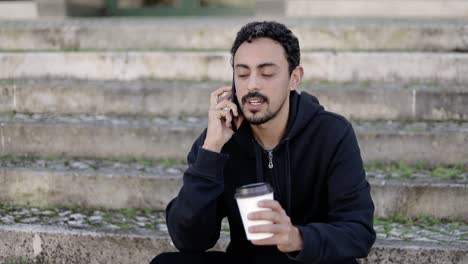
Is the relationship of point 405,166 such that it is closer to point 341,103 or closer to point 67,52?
point 341,103

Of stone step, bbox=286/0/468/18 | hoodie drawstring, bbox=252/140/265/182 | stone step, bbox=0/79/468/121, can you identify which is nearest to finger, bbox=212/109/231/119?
hoodie drawstring, bbox=252/140/265/182

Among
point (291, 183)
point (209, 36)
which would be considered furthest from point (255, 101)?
point (209, 36)

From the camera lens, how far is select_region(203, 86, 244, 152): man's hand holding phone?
2.28 meters

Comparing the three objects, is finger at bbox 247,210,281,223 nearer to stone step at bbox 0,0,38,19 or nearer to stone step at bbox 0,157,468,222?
stone step at bbox 0,157,468,222

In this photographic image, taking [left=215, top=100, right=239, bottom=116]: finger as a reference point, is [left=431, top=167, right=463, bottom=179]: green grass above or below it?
below

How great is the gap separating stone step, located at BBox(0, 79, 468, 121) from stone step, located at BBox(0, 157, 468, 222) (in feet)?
1.86

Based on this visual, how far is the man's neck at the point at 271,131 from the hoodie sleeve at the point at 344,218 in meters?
0.26

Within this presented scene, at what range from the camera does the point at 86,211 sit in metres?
3.74

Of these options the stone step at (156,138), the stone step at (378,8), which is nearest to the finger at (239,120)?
the stone step at (156,138)

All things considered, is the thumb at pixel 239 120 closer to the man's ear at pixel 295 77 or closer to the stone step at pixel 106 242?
the man's ear at pixel 295 77

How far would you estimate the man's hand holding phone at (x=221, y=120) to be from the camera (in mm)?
2279

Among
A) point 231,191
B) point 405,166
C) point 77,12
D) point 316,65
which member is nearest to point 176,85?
point 316,65

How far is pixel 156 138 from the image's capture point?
159 inches

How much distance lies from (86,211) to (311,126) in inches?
77.0
